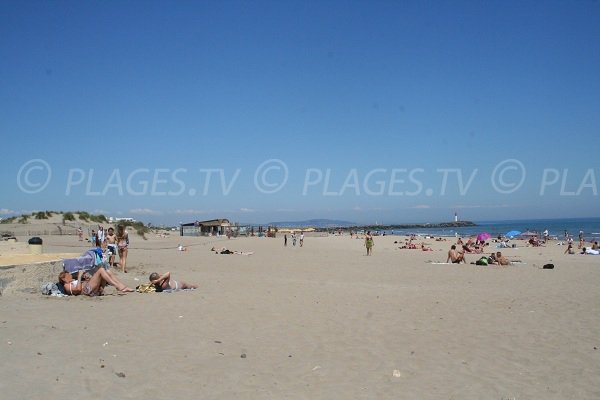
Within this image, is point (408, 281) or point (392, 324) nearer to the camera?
point (392, 324)

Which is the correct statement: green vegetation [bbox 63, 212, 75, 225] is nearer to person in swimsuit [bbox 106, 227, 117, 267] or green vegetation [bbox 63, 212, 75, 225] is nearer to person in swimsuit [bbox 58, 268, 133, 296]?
person in swimsuit [bbox 106, 227, 117, 267]

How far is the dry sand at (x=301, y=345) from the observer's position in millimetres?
4848

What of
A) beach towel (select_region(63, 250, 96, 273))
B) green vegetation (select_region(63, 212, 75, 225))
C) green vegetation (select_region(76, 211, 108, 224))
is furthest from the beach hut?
beach towel (select_region(63, 250, 96, 273))

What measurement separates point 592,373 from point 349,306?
4555mm

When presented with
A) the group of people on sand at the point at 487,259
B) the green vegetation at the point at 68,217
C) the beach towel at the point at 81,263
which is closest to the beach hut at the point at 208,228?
the green vegetation at the point at 68,217

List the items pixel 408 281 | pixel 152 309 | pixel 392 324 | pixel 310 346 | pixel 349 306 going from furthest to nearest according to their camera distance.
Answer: pixel 408 281 < pixel 349 306 < pixel 152 309 < pixel 392 324 < pixel 310 346

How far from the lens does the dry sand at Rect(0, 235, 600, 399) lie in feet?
15.9

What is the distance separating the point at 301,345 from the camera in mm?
6453

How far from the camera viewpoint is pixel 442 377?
17.4 ft

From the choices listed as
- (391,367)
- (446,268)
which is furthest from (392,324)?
(446,268)

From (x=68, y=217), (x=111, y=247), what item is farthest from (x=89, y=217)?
(x=111, y=247)

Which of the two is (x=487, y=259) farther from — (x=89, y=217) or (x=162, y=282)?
(x=89, y=217)

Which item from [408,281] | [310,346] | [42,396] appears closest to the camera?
[42,396]

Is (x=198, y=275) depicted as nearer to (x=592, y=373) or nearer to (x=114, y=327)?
(x=114, y=327)
